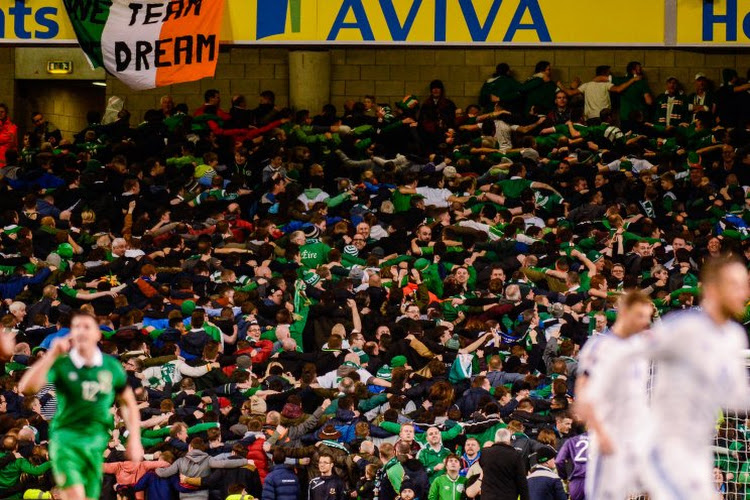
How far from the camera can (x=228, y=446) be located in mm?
16125

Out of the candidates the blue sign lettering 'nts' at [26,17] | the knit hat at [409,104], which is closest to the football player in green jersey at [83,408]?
the blue sign lettering 'nts' at [26,17]

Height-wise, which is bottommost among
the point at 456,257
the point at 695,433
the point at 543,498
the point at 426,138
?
the point at 543,498

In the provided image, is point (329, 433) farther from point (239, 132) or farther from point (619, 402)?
A: point (239, 132)

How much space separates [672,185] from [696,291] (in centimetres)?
348

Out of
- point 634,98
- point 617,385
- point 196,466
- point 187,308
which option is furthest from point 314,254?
point 617,385

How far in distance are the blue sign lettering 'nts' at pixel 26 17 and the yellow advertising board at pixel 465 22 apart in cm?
279

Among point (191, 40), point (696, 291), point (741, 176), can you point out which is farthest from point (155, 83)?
point (741, 176)

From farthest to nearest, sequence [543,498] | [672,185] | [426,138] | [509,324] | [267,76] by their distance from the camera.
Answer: [267,76], [426,138], [672,185], [509,324], [543,498]

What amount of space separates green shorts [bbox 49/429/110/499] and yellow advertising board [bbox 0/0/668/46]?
10.1 m

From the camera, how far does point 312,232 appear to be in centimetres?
2097

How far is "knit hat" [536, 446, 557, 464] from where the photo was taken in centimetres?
1495

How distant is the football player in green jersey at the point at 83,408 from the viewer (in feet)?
30.9

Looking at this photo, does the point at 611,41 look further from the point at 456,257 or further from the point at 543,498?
the point at 543,498

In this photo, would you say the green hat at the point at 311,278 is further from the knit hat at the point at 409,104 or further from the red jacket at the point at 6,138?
the red jacket at the point at 6,138
